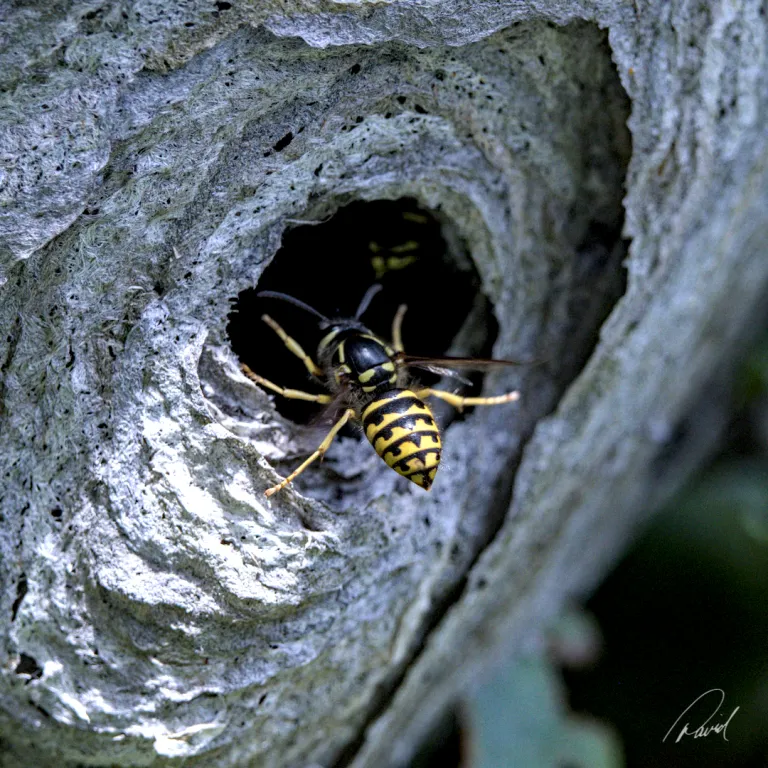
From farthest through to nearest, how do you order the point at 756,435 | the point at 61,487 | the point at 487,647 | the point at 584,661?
the point at 756,435 < the point at 584,661 < the point at 487,647 < the point at 61,487

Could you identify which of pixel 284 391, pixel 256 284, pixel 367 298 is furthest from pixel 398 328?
pixel 256 284

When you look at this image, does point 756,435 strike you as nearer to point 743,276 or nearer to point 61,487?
point 743,276

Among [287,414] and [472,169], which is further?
[287,414]

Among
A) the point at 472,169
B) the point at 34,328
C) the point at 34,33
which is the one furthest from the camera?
the point at 472,169

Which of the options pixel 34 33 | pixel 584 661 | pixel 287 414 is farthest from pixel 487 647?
pixel 34 33

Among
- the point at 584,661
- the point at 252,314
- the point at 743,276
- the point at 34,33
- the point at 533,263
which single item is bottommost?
the point at 584,661

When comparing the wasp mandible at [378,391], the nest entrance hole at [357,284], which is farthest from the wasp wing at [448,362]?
the nest entrance hole at [357,284]

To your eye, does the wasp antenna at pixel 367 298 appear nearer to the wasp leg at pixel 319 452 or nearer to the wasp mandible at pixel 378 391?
the wasp mandible at pixel 378 391
